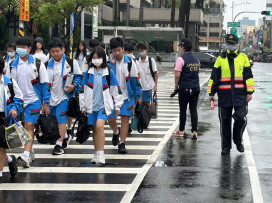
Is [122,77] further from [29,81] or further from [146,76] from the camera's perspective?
[146,76]

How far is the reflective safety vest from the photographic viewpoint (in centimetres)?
1006

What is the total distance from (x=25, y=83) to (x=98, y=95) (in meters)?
1.07

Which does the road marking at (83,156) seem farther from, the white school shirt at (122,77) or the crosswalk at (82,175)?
the white school shirt at (122,77)

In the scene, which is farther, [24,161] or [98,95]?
[98,95]

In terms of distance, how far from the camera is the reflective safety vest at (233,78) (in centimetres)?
1006

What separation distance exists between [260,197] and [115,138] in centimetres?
414

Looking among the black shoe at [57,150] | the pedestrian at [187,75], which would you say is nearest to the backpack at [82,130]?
the black shoe at [57,150]

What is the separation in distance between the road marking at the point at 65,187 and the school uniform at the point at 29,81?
56.1 inches

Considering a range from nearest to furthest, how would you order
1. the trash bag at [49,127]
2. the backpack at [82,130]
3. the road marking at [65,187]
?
the road marking at [65,187] < the trash bag at [49,127] < the backpack at [82,130]

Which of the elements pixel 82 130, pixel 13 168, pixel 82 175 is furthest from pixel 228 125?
pixel 13 168

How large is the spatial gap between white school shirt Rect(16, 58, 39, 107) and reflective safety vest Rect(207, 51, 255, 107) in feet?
9.85

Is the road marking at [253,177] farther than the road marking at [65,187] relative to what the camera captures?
No

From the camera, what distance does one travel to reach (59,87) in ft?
32.1

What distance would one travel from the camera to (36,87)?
9.04m
